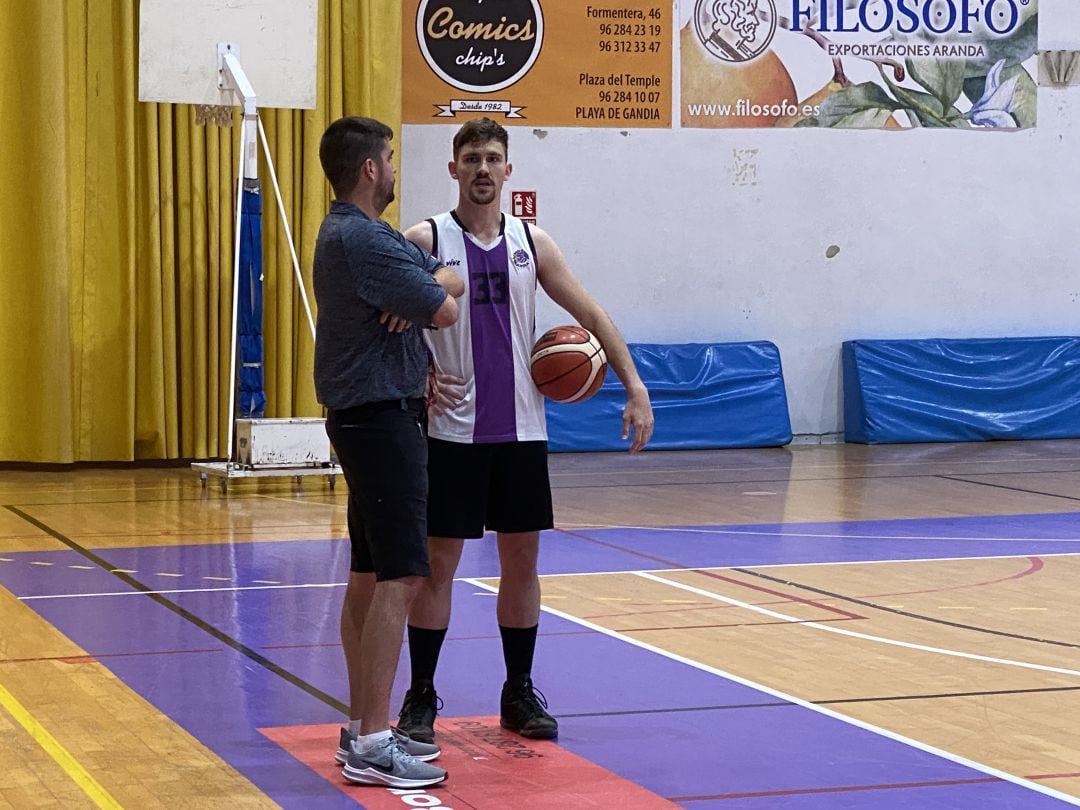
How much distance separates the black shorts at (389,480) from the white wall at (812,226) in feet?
28.2

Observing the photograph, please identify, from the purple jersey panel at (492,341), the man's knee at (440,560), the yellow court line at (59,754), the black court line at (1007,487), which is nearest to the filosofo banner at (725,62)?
the black court line at (1007,487)

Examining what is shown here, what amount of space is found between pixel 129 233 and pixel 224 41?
1.65m

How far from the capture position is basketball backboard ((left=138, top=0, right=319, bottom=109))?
10.5 meters

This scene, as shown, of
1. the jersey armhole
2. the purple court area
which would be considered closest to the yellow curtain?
the purple court area

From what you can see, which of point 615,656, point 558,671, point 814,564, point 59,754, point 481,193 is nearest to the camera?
point 59,754

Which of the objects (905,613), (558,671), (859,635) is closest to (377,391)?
(558,671)

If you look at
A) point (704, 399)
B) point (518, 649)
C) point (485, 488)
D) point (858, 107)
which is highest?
point (858, 107)

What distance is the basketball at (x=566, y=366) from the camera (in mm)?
4555

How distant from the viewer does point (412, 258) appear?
403 centimetres

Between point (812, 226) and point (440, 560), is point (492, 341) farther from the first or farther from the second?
point (812, 226)

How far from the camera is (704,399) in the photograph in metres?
13.1

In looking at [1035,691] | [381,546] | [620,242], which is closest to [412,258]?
[381,546]

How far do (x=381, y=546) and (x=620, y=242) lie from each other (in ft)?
29.7

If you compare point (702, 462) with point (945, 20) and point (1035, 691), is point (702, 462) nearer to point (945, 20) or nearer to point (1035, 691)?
point (945, 20)
